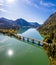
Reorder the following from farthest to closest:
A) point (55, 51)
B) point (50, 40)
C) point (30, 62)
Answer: point (50, 40) → point (55, 51) → point (30, 62)

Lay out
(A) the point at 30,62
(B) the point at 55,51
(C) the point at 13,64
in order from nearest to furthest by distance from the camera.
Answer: (C) the point at 13,64
(A) the point at 30,62
(B) the point at 55,51

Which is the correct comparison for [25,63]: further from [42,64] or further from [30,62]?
[42,64]

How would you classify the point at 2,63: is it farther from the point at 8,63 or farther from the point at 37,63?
the point at 37,63

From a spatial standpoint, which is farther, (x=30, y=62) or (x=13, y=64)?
(x=30, y=62)

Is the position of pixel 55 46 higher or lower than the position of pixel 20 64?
higher

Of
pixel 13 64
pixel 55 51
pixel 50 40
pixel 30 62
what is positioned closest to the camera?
pixel 13 64

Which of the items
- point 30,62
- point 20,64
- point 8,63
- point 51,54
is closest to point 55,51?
point 51,54

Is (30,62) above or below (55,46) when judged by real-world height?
below

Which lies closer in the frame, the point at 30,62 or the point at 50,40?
the point at 30,62

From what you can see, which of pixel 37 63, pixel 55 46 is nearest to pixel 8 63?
pixel 37 63
